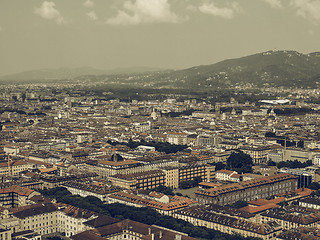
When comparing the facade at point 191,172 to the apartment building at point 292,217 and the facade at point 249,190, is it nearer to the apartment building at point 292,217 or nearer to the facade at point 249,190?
the facade at point 249,190

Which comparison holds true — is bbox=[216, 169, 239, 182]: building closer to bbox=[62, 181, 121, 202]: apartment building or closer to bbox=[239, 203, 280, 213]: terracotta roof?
bbox=[239, 203, 280, 213]: terracotta roof

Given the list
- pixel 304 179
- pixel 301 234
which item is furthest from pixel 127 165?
pixel 301 234

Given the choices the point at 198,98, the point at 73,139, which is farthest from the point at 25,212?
the point at 198,98

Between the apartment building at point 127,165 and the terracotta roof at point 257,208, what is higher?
the apartment building at point 127,165

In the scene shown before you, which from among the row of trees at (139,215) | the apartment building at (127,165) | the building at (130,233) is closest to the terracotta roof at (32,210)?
the row of trees at (139,215)

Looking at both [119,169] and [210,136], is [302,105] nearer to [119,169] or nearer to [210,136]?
[210,136]

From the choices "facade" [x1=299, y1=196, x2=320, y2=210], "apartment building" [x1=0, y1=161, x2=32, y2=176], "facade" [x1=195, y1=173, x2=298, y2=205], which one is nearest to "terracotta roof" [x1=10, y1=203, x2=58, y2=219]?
"facade" [x1=195, y1=173, x2=298, y2=205]
